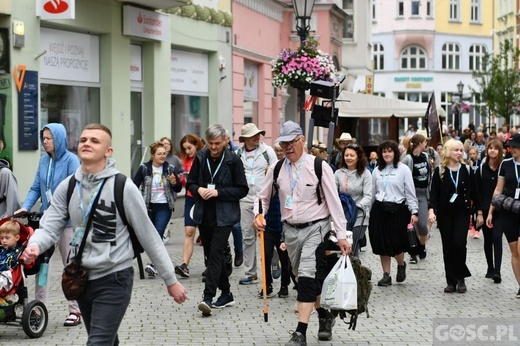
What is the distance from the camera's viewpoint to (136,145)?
21.2 meters

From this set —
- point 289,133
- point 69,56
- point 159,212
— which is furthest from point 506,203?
point 69,56

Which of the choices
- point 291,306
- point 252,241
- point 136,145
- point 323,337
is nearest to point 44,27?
point 136,145

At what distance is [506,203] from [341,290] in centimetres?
372

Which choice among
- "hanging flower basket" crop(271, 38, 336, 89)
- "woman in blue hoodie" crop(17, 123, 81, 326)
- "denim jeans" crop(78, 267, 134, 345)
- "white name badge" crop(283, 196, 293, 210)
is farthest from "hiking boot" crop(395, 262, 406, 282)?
"denim jeans" crop(78, 267, 134, 345)

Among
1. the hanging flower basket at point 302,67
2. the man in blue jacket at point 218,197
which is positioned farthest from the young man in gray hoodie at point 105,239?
the hanging flower basket at point 302,67

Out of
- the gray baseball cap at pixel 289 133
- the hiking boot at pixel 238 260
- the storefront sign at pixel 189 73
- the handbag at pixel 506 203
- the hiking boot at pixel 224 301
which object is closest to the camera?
the gray baseball cap at pixel 289 133

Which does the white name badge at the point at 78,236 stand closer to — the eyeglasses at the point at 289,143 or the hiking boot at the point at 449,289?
the eyeglasses at the point at 289,143

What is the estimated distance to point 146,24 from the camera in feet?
66.7

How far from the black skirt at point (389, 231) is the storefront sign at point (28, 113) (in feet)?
20.0

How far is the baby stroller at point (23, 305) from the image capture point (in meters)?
9.09

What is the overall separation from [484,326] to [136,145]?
12.3 meters

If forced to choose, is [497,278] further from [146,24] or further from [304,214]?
[146,24]

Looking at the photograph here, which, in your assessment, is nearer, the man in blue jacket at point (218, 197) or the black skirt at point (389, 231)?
the man in blue jacket at point (218, 197)

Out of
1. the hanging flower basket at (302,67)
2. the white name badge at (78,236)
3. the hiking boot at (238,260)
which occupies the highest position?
the hanging flower basket at (302,67)
